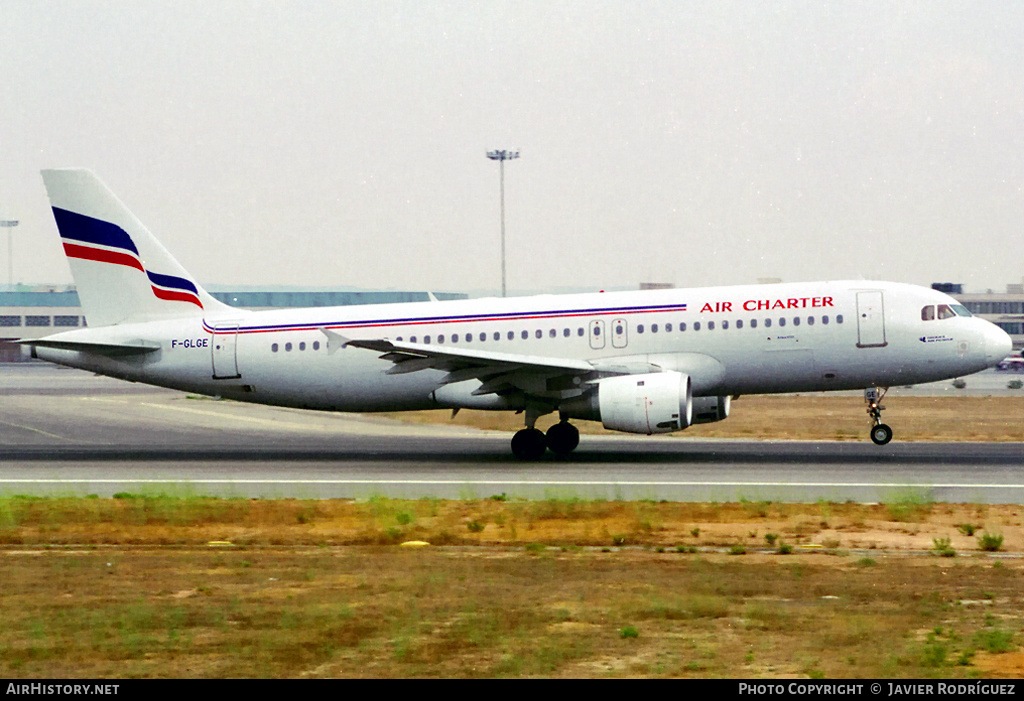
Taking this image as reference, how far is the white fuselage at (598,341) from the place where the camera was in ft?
90.7

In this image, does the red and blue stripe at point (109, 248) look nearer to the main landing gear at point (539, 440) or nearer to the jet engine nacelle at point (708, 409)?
the main landing gear at point (539, 440)

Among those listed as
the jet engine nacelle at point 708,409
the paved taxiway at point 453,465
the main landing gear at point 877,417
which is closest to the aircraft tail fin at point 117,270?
the paved taxiway at point 453,465

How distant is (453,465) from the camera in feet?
89.5

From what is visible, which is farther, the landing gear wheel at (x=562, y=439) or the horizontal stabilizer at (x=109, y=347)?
the horizontal stabilizer at (x=109, y=347)

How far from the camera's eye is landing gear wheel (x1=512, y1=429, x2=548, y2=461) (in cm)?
2858

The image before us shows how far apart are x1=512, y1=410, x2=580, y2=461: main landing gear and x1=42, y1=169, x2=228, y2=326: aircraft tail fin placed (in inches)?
379

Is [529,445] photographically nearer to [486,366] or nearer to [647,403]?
[486,366]

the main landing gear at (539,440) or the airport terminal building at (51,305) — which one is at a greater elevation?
the airport terminal building at (51,305)

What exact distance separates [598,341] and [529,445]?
316 centimetres

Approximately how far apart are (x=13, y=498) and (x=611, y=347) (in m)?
14.3

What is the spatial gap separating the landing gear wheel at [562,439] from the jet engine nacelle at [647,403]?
253 cm

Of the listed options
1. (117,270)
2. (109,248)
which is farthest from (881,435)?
(109,248)

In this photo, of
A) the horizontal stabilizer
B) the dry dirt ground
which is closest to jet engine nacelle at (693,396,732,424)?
the dry dirt ground

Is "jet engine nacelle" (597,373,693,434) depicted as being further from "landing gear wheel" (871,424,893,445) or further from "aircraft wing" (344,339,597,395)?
"landing gear wheel" (871,424,893,445)
